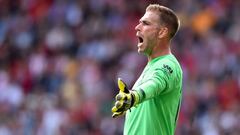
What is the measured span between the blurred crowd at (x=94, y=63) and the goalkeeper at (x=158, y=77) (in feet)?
22.1

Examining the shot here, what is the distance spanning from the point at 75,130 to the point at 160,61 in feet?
27.1

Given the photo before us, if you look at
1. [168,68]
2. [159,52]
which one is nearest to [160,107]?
[168,68]

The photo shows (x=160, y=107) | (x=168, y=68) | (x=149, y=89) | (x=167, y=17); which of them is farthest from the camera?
(x=167, y=17)

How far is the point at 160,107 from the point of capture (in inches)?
272

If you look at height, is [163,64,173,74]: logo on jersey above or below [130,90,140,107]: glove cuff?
above

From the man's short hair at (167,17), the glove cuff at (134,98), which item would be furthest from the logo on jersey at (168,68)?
the glove cuff at (134,98)

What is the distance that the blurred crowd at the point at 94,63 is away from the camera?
14734 millimetres

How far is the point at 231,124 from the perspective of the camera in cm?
1382

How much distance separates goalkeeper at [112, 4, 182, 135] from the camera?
673 centimetres

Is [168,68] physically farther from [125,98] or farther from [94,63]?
[94,63]

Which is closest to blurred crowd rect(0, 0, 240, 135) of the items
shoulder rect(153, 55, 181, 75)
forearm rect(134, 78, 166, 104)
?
shoulder rect(153, 55, 181, 75)

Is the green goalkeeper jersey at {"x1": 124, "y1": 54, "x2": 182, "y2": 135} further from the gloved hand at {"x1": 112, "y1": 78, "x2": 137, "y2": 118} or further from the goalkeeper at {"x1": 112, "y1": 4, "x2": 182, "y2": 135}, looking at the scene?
the gloved hand at {"x1": 112, "y1": 78, "x2": 137, "y2": 118}

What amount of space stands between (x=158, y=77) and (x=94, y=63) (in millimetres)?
9956

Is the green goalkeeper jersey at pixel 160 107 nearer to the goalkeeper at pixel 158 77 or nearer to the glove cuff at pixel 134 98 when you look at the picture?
the goalkeeper at pixel 158 77
